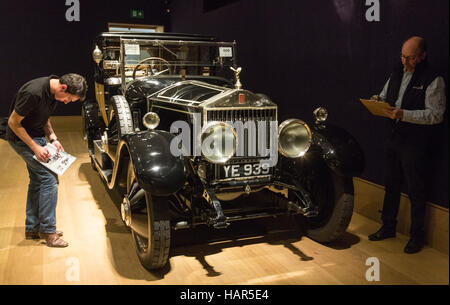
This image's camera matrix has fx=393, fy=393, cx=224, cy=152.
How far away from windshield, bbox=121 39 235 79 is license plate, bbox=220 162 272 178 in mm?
1686

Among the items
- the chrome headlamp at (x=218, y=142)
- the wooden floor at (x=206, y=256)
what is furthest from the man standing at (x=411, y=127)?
the chrome headlamp at (x=218, y=142)

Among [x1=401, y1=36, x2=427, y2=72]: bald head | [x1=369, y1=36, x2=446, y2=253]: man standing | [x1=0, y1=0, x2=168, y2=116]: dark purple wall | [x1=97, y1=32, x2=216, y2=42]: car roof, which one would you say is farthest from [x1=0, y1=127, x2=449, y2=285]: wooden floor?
[x1=0, y1=0, x2=168, y2=116]: dark purple wall

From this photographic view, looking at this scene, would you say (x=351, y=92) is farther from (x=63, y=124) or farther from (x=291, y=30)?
(x=63, y=124)

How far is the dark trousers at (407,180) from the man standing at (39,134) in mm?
2292

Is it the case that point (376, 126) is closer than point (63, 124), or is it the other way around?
point (376, 126)

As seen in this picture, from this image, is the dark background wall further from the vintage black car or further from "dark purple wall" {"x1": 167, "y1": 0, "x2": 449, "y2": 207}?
the vintage black car

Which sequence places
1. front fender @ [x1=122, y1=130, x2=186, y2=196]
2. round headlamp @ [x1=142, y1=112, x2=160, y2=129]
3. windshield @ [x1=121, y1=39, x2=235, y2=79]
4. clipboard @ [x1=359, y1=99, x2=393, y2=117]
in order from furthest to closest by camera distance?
windshield @ [x1=121, y1=39, x2=235, y2=79], round headlamp @ [x1=142, y1=112, x2=160, y2=129], clipboard @ [x1=359, y1=99, x2=393, y2=117], front fender @ [x1=122, y1=130, x2=186, y2=196]

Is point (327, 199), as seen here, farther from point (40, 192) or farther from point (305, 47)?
point (40, 192)

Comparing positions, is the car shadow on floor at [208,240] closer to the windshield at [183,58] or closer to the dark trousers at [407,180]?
the dark trousers at [407,180]

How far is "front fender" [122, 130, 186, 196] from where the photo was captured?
234cm

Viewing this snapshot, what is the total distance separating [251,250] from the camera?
293 cm

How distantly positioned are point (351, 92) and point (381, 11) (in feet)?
2.52
